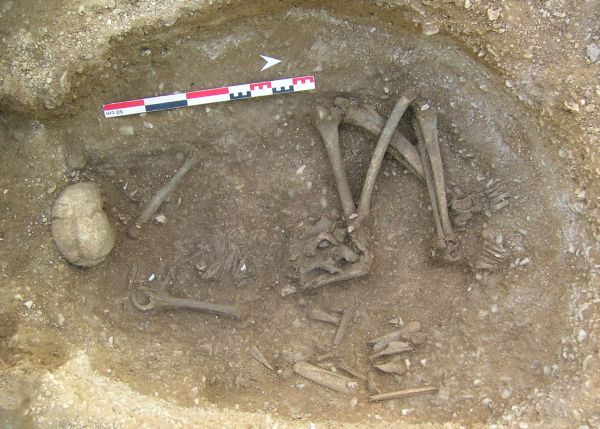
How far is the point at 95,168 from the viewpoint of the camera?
464 cm

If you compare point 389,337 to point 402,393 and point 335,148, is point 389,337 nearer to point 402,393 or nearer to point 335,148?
point 402,393

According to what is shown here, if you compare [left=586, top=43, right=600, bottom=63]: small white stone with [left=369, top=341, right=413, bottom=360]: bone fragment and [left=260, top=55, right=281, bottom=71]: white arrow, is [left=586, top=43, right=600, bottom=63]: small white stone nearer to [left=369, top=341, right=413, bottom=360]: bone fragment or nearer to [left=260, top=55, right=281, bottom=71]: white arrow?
[left=260, top=55, right=281, bottom=71]: white arrow

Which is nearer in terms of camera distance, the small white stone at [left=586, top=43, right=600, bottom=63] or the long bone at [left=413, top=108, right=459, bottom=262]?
the small white stone at [left=586, top=43, right=600, bottom=63]

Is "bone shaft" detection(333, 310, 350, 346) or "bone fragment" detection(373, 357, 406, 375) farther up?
"bone shaft" detection(333, 310, 350, 346)

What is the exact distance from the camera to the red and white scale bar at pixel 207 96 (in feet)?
14.3

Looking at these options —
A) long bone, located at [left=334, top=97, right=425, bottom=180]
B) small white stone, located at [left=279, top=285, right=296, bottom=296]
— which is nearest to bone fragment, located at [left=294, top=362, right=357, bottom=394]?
small white stone, located at [left=279, top=285, right=296, bottom=296]

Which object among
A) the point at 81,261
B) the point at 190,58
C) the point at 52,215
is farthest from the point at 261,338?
the point at 190,58

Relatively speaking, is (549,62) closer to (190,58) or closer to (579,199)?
(579,199)

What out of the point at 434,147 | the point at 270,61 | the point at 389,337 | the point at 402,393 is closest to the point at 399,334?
the point at 389,337

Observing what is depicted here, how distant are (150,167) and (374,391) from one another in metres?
2.90

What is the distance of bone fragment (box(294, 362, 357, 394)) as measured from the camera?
4.31 m

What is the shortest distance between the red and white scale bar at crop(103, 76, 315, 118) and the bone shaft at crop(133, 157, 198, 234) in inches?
22.2

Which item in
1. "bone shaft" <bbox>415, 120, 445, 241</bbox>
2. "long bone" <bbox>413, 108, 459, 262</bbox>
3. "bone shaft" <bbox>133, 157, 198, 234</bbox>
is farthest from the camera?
"bone shaft" <bbox>133, 157, 198, 234</bbox>

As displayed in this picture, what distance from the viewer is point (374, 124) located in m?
4.44
